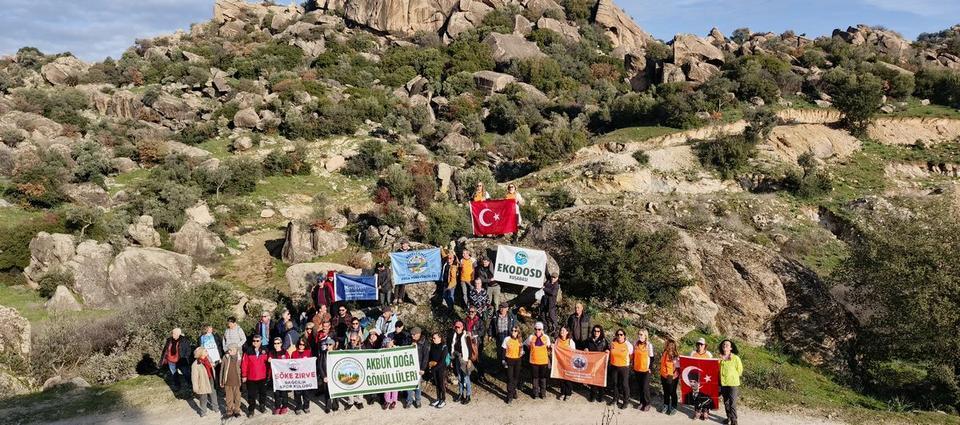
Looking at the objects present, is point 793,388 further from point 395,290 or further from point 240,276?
point 240,276

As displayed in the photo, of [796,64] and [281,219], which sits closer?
[281,219]

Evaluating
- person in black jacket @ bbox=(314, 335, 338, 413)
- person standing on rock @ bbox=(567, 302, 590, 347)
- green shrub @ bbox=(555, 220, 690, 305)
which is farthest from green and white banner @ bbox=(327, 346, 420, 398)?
green shrub @ bbox=(555, 220, 690, 305)

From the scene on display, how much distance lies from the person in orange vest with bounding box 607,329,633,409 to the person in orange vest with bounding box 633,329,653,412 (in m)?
0.16

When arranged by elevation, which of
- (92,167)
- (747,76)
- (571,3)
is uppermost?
(571,3)

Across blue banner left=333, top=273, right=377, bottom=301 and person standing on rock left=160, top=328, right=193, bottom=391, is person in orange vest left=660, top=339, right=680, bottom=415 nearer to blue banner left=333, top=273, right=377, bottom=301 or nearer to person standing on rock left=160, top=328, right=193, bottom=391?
blue banner left=333, top=273, right=377, bottom=301

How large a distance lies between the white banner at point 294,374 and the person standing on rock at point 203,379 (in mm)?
1299

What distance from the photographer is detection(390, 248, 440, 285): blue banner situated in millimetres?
15281

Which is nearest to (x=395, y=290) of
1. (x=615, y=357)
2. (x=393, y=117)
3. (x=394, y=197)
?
(x=615, y=357)

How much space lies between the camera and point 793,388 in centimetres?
1230

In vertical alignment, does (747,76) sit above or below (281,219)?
above

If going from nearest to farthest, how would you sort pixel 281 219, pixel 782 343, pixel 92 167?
pixel 782 343 < pixel 281 219 < pixel 92 167

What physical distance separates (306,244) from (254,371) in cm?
1368

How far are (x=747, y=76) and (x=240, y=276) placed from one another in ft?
146

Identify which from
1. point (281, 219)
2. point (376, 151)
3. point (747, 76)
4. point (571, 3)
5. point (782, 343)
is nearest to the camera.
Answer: point (782, 343)
